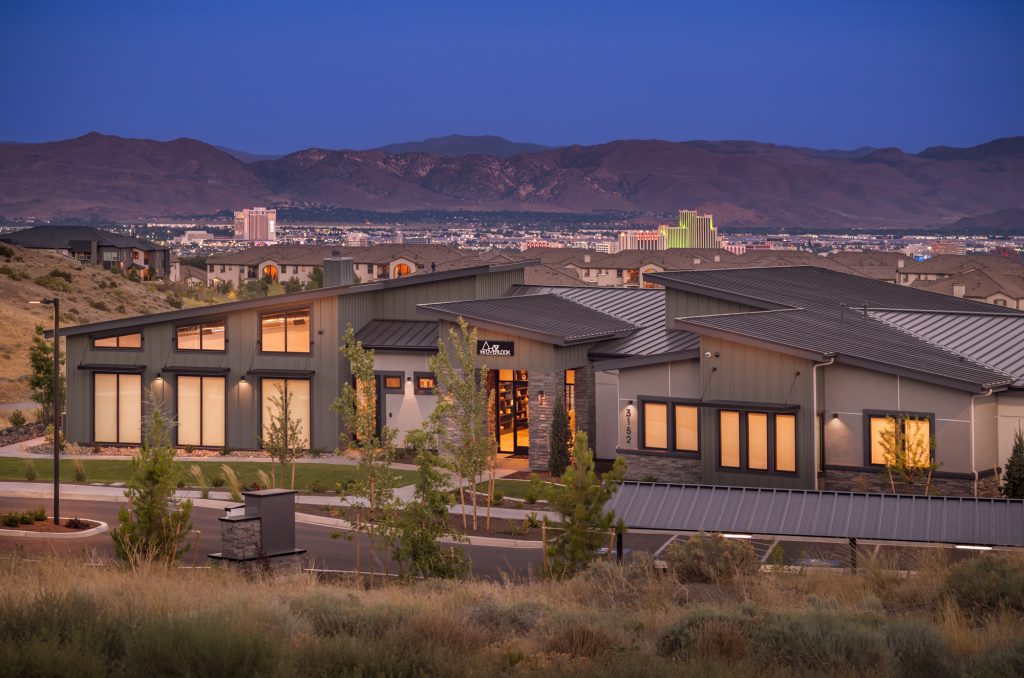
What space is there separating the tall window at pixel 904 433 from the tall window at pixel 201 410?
22696 millimetres

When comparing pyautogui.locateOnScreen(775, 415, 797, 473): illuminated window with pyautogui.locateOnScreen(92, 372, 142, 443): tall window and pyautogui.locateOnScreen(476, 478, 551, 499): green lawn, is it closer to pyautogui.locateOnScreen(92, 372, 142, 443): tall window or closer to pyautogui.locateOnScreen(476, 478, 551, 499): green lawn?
pyautogui.locateOnScreen(476, 478, 551, 499): green lawn

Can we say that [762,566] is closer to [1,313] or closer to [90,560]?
[90,560]

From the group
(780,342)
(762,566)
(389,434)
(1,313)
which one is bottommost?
(762,566)

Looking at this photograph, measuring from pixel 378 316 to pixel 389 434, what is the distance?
21.8 metres

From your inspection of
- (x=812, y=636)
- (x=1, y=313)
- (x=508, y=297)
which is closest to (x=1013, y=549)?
(x=812, y=636)

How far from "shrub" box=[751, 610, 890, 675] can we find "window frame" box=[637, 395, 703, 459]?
72.0 feet

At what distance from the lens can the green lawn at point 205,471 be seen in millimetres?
39062

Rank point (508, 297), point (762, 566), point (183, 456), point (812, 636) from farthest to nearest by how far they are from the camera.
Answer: point (508, 297) → point (183, 456) → point (762, 566) → point (812, 636)

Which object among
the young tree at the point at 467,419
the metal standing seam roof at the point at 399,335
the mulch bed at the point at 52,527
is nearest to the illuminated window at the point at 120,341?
the metal standing seam roof at the point at 399,335

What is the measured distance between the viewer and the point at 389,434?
25.7 metres

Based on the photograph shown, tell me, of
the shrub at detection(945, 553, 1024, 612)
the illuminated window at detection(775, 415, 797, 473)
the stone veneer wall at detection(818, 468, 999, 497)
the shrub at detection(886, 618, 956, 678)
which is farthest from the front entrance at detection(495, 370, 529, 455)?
the shrub at detection(886, 618, 956, 678)

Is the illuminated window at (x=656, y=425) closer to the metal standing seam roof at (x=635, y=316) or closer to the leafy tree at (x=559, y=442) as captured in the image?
the metal standing seam roof at (x=635, y=316)

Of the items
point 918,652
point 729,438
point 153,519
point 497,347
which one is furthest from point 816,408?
point 918,652

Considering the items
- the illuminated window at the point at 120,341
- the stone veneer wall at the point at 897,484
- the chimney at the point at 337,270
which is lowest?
the stone veneer wall at the point at 897,484
